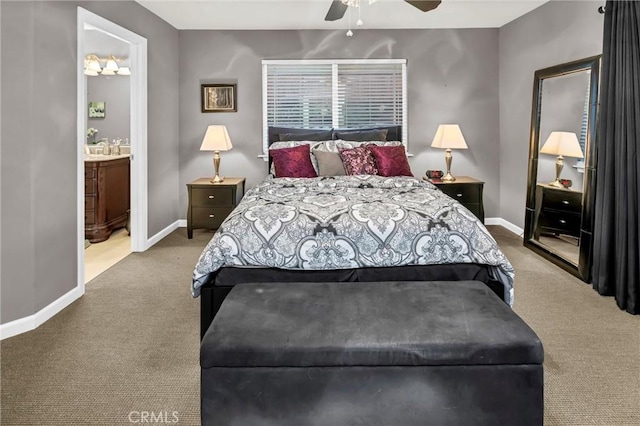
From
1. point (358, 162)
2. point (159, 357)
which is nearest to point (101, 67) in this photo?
point (358, 162)

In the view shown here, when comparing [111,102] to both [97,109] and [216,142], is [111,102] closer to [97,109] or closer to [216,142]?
[97,109]

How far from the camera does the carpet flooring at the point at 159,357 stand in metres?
2.02

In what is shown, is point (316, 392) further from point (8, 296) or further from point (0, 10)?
point (0, 10)

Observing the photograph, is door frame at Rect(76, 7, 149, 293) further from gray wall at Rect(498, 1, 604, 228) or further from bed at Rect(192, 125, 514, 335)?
gray wall at Rect(498, 1, 604, 228)

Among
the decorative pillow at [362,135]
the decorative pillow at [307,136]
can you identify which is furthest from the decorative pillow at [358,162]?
the decorative pillow at [307,136]

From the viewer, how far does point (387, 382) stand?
1.67 metres

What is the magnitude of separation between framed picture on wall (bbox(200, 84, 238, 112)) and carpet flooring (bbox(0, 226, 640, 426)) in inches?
102

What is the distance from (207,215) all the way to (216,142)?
31.7 inches

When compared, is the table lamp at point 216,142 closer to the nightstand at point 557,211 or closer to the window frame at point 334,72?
the window frame at point 334,72

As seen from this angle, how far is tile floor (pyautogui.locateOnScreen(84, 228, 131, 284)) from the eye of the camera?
4.18 metres

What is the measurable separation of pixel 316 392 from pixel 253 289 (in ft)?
2.30

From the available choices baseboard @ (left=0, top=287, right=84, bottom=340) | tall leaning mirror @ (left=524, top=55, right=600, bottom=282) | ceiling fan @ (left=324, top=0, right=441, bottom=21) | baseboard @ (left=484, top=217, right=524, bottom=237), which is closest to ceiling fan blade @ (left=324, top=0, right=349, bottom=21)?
ceiling fan @ (left=324, top=0, right=441, bottom=21)

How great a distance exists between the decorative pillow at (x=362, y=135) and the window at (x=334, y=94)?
0.49 metres

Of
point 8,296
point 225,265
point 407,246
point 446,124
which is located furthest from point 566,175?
point 8,296
